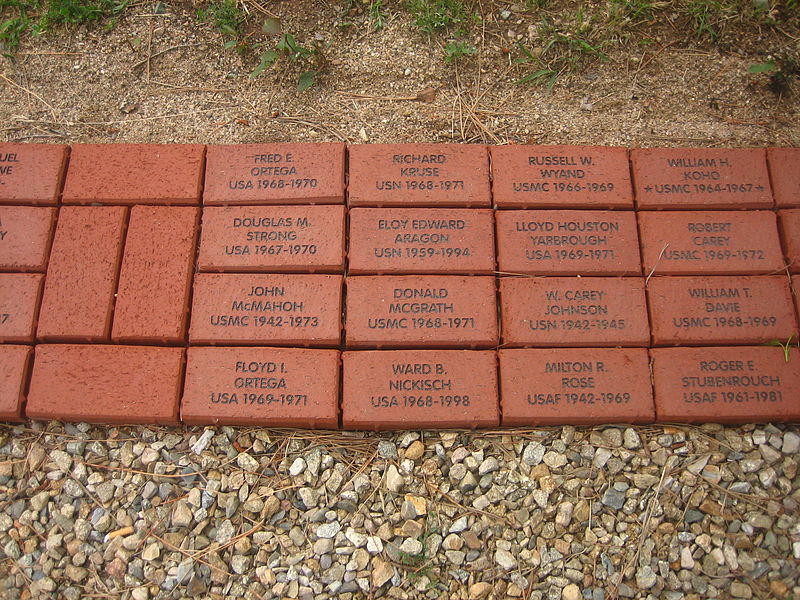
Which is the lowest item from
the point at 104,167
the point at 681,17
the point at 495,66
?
the point at 104,167

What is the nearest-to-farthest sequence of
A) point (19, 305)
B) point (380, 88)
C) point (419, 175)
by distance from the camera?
point (19, 305)
point (419, 175)
point (380, 88)

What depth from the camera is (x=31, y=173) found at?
9.34ft

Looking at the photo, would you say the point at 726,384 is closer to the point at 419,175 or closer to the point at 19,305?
the point at 419,175

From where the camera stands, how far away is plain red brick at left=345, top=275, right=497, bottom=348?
2.59 metres

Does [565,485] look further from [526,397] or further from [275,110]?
[275,110]

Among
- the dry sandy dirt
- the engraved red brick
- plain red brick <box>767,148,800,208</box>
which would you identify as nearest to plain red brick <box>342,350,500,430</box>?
the dry sandy dirt

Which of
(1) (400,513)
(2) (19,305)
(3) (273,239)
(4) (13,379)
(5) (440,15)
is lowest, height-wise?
(1) (400,513)

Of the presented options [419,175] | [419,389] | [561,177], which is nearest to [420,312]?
[419,389]

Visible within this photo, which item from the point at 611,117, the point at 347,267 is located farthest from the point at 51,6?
the point at 611,117

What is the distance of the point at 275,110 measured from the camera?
10.5 ft

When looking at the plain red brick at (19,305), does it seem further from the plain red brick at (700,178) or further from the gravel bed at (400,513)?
the plain red brick at (700,178)

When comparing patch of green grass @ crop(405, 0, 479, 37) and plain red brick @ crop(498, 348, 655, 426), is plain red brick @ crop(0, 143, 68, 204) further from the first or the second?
plain red brick @ crop(498, 348, 655, 426)

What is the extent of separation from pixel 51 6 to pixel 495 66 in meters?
2.48

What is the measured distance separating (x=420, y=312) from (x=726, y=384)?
4.34 feet
